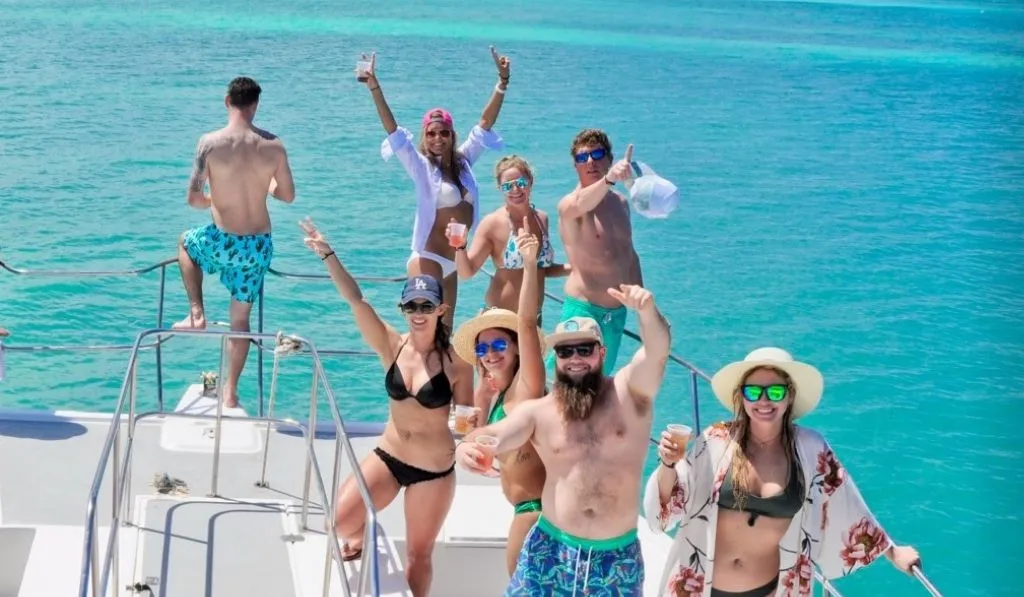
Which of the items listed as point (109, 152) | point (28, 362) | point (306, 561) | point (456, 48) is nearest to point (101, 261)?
point (28, 362)

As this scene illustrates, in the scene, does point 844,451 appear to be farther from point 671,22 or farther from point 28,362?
point 671,22

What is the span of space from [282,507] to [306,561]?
576mm

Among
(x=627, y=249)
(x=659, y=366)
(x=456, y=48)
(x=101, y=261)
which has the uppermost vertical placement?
(x=456, y=48)

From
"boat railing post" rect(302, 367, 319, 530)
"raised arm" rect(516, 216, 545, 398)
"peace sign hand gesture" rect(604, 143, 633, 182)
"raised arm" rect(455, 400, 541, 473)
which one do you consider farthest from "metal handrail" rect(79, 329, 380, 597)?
"peace sign hand gesture" rect(604, 143, 633, 182)

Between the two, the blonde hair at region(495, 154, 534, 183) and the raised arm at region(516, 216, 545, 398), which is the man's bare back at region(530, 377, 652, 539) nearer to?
the raised arm at region(516, 216, 545, 398)

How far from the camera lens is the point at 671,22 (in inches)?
2844

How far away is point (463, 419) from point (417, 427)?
29 centimetres

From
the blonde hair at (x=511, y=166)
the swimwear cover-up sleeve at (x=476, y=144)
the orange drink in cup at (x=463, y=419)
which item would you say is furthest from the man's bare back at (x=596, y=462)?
the swimwear cover-up sleeve at (x=476, y=144)

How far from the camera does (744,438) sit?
13.4ft

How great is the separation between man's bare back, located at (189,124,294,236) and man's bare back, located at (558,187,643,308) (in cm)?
186

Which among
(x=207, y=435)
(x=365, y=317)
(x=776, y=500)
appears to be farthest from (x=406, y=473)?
(x=207, y=435)

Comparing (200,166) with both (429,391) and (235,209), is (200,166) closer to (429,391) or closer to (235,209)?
(235,209)

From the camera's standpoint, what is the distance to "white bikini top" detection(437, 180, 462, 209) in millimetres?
6871

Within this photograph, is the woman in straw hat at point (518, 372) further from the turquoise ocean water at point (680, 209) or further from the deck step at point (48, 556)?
the turquoise ocean water at point (680, 209)
